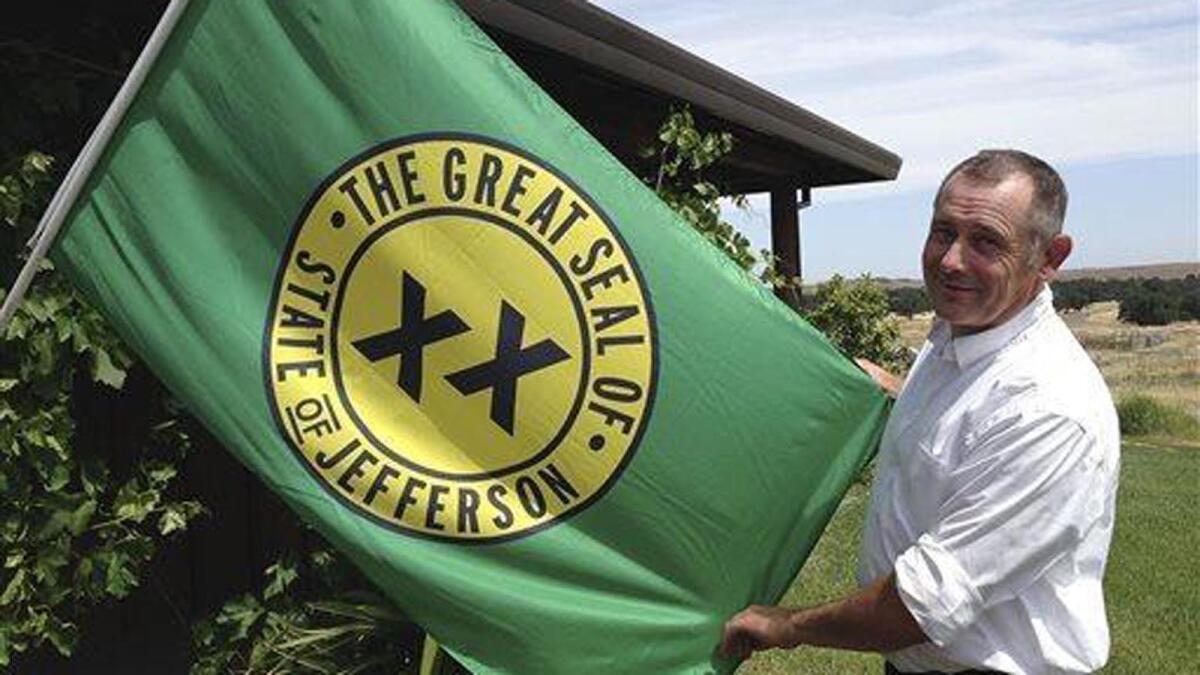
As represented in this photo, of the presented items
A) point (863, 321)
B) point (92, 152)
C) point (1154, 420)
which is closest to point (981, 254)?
point (92, 152)

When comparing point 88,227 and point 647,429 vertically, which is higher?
point 88,227

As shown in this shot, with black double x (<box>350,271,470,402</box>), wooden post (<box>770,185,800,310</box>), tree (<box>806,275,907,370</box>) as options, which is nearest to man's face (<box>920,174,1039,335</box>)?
black double x (<box>350,271,470,402</box>)

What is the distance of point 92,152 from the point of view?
2527mm

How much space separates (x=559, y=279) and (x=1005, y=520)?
0.99m

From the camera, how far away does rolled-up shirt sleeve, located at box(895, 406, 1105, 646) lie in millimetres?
2254

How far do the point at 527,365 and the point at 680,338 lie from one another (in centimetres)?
32

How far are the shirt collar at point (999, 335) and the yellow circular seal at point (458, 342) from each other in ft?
2.01

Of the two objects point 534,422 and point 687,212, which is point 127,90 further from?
point 687,212

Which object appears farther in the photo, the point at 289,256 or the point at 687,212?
the point at 687,212

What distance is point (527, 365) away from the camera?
260 cm

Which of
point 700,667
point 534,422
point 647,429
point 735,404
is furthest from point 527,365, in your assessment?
point 700,667

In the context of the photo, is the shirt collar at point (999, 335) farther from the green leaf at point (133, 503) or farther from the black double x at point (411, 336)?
the green leaf at point (133, 503)

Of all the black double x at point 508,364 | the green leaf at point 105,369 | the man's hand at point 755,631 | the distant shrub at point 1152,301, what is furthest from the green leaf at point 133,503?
the distant shrub at point 1152,301

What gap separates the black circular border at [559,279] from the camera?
2594mm
